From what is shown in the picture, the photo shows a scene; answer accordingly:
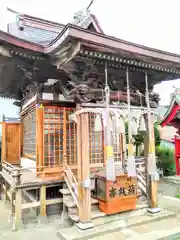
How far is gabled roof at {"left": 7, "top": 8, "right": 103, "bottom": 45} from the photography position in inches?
317

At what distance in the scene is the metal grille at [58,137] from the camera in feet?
20.9

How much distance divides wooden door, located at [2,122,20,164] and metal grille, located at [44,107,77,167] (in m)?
3.64

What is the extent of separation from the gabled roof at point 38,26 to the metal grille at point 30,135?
9.23 feet

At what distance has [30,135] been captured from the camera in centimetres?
769

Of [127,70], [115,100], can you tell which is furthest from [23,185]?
[127,70]

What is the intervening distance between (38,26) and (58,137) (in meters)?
5.53

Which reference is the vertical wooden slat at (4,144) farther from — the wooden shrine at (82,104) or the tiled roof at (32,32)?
the tiled roof at (32,32)

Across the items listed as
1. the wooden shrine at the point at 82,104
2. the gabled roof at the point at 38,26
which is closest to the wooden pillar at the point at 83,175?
the wooden shrine at the point at 82,104

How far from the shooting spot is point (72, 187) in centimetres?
559

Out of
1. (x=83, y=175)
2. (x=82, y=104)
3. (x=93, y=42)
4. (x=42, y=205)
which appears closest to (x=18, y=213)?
(x=42, y=205)

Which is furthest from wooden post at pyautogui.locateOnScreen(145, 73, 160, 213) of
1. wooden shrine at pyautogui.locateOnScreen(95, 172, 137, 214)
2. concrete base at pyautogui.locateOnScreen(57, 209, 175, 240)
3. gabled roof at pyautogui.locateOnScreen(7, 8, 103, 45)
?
gabled roof at pyautogui.locateOnScreen(7, 8, 103, 45)

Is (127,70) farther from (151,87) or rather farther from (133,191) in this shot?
(133,191)

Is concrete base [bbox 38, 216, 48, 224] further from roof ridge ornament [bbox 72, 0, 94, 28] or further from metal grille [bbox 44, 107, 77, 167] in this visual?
roof ridge ornament [bbox 72, 0, 94, 28]

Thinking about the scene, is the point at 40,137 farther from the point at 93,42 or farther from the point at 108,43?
the point at 108,43
